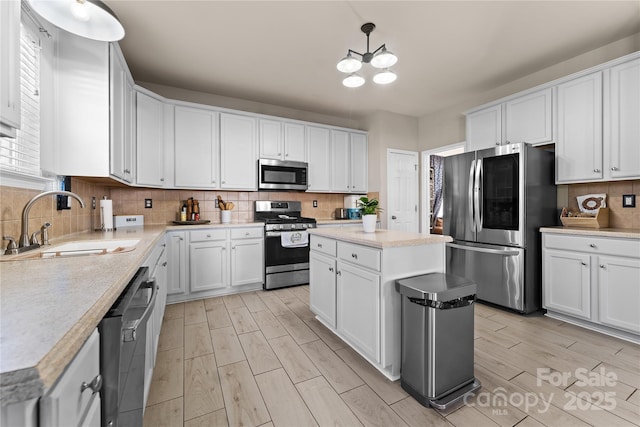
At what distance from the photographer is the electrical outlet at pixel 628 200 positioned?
269 cm

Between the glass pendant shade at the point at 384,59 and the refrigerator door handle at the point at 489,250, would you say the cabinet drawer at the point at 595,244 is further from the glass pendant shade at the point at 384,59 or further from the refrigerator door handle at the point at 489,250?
the glass pendant shade at the point at 384,59

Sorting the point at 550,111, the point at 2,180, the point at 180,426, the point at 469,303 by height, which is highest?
the point at 550,111

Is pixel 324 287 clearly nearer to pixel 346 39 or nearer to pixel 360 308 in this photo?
pixel 360 308

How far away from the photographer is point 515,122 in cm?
329

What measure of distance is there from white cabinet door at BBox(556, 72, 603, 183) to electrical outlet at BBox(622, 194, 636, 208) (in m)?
0.36

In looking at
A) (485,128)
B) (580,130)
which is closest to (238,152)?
(485,128)

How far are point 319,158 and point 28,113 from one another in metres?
3.28

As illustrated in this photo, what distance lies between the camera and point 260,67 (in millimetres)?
3252

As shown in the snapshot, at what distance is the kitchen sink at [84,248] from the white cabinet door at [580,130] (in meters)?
3.88

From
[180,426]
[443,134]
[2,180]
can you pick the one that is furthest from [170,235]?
[443,134]

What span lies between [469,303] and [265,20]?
8.84ft

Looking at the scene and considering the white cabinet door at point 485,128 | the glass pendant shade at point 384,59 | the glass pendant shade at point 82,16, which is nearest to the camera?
the glass pendant shade at point 82,16

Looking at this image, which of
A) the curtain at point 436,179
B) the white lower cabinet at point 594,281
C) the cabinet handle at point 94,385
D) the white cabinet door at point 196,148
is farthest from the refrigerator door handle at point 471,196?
the curtain at point 436,179

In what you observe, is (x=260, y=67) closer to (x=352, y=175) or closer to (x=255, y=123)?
(x=255, y=123)
